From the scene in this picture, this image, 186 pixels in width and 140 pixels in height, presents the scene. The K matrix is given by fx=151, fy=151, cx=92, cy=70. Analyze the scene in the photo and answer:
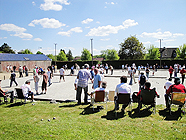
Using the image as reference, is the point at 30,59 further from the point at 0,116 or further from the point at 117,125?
the point at 117,125

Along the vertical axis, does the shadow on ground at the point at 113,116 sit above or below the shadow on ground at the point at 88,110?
above

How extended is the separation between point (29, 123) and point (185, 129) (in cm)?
487

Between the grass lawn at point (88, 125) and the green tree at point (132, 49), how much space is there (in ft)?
167

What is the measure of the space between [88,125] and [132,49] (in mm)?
53248

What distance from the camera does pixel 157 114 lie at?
5.69 metres

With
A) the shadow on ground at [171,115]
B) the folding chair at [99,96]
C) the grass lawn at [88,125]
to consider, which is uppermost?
the folding chair at [99,96]

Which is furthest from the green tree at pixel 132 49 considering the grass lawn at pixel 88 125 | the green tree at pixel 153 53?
the grass lawn at pixel 88 125

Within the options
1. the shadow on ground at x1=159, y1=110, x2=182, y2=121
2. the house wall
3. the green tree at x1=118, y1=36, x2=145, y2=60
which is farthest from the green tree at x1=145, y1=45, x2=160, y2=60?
the shadow on ground at x1=159, y1=110, x2=182, y2=121

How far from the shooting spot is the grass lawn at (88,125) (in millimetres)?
4137

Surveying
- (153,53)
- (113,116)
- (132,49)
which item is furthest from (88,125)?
(153,53)

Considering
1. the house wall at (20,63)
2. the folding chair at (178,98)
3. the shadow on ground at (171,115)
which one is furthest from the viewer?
the house wall at (20,63)

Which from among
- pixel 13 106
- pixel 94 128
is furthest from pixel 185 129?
pixel 13 106

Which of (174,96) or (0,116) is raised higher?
(174,96)

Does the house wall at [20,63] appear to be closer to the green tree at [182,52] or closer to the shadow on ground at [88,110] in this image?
the shadow on ground at [88,110]
